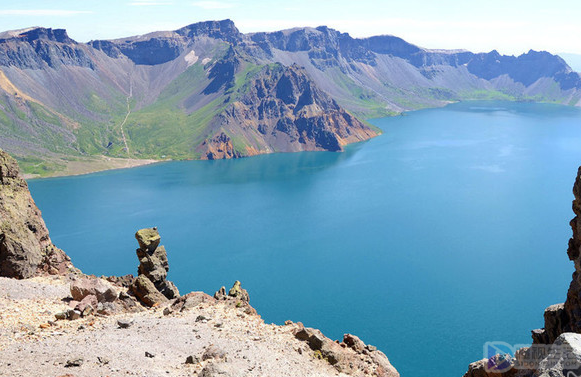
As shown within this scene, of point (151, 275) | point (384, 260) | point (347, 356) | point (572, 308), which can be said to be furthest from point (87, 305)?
point (384, 260)

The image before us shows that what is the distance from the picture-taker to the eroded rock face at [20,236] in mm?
54656

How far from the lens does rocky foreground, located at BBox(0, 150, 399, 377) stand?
3334 cm

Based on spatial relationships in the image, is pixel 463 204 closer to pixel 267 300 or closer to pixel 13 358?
pixel 267 300

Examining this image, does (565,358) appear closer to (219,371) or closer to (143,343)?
(219,371)

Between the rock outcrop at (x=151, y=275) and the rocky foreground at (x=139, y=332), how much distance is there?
A: 12 centimetres

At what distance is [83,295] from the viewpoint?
4750cm

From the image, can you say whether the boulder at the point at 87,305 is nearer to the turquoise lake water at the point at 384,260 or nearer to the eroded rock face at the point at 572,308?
the eroded rock face at the point at 572,308

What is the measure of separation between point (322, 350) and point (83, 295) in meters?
24.1

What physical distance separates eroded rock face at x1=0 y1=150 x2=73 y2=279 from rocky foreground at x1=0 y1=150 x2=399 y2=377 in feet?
0.44

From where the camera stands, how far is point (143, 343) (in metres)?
38.3

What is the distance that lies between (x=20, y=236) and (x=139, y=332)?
85.2ft

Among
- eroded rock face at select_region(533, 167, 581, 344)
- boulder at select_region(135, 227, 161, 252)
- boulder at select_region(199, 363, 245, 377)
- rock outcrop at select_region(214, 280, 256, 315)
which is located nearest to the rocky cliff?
eroded rock face at select_region(533, 167, 581, 344)

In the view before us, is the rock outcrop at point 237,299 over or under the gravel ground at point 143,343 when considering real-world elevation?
under

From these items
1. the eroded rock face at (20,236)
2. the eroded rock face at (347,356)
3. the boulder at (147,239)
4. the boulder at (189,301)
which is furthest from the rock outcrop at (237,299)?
the eroded rock face at (20,236)
